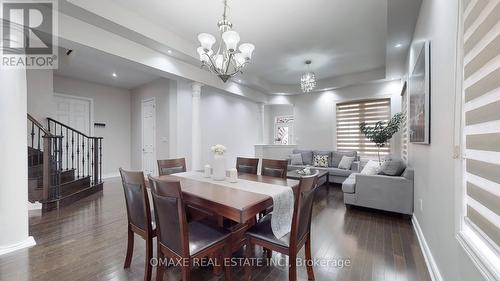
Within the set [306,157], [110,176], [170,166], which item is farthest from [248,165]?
[110,176]

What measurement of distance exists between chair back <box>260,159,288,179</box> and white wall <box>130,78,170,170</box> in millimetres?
3020

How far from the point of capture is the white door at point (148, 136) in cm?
551

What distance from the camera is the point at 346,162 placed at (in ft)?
17.5

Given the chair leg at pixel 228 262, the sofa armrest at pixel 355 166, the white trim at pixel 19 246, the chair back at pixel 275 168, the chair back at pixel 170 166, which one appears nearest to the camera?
the chair leg at pixel 228 262

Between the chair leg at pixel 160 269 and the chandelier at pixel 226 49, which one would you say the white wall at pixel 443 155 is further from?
the chair leg at pixel 160 269

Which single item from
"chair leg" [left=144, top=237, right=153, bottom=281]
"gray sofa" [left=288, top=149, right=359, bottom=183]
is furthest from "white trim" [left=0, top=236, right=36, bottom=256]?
"gray sofa" [left=288, top=149, right=359, bottom=183]

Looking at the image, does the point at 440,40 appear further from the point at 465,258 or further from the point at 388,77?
the point at 388,77

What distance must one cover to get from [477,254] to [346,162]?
4615 mm

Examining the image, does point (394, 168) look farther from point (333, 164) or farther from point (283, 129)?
point (283, 129)

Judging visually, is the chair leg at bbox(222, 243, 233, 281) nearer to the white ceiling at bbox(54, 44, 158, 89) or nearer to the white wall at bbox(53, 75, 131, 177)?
Answer: the white ceiling at bbox(54, 44, 158, 89)

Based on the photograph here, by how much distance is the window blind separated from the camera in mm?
855

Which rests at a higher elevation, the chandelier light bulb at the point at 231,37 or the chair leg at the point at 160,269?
the chandelier light bulb at the point at 231,37

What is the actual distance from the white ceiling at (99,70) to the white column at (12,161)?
4.69 ft

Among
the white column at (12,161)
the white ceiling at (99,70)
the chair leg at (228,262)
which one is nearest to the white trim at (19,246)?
the white column at (12,161)
